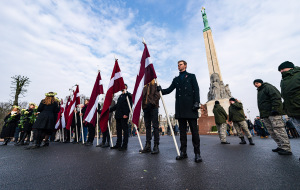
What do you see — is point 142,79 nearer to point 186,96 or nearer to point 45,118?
point 186,96

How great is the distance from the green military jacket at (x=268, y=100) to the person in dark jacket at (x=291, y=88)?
2.33 ft

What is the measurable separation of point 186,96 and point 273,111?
89.8 inches

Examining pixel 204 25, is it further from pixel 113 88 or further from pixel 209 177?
pixel 209 177

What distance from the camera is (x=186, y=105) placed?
10.7 feet

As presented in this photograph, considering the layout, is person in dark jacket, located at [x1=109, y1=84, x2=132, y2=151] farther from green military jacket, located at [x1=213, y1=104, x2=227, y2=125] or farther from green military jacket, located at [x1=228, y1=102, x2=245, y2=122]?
green military jacket, located at [x1=228, y1=102, x2=245, y2=122]

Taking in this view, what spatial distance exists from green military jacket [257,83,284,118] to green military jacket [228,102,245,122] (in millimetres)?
2090

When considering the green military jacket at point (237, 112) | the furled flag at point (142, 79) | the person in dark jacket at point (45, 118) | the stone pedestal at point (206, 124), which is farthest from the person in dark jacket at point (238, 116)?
the stone pedestal at point (206, 124)

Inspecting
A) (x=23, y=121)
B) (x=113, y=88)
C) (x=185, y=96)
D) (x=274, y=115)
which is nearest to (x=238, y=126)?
(x=274, y=115)

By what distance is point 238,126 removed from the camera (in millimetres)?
6570

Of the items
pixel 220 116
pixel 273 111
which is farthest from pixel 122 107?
pixel 220 116

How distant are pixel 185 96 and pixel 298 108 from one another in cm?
205

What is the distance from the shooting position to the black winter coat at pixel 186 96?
3218 mm

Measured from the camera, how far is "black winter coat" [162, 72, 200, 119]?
10.6 feet

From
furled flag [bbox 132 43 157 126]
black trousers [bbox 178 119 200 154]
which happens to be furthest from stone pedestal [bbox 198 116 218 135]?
black trousers [bbox 178 119 200 154]
